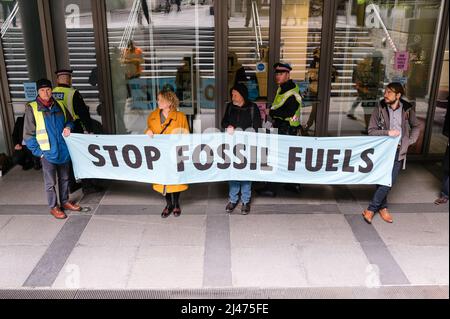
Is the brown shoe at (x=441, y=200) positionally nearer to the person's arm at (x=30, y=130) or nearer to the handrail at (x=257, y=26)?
the handrail at (x=257, y=26)

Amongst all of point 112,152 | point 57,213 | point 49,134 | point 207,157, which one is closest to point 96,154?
point 112,152

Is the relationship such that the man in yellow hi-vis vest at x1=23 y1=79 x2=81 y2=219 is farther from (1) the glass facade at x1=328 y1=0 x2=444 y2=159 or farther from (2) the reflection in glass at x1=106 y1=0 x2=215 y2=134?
(1) the glass facade at x1=328 y1=0 x2=444 y2=159

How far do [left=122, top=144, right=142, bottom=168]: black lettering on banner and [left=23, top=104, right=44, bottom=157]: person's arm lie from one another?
104 cm

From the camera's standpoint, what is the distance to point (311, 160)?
234 inches

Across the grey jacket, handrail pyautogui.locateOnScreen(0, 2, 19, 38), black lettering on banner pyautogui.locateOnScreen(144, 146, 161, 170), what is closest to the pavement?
black lettering on banner pyautogui.locateOnScreen(144, 146, 161, 170)

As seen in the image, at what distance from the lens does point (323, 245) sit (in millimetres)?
5461

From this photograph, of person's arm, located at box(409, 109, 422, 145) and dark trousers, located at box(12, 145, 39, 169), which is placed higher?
person's arm, located at box(409, 109, 422, 145)

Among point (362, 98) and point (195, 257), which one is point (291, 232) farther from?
point (362, 98)

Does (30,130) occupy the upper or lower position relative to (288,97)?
lower

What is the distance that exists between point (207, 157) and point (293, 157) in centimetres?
110

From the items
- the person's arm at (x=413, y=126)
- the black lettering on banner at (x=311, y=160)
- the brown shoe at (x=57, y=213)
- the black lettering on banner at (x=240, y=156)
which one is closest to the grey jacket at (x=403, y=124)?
the person's arm at (x=413, y=126)

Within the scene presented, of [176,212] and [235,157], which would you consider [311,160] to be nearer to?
[235,157]

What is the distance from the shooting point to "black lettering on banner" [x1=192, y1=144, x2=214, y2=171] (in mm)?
5938

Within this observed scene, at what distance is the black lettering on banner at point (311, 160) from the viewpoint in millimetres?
5885
